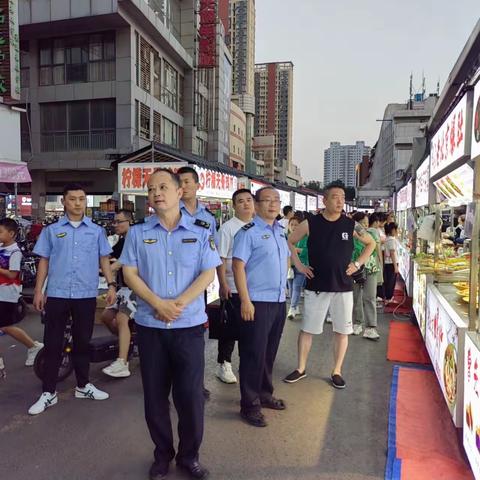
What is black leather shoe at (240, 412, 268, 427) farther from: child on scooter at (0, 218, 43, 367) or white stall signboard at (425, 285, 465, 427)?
child on scooter at (0, 218, 43, 367)

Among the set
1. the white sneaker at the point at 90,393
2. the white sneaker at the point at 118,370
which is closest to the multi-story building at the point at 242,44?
the white sneaker at the point at 118,370

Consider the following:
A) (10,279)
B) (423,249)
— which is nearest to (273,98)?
(423,249)

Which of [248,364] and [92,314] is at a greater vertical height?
[92,314]

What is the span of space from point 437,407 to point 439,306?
94 cm

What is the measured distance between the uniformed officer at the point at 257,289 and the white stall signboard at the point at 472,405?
146cm

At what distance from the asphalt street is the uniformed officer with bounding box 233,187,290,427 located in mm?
325

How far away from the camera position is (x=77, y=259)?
388 cm

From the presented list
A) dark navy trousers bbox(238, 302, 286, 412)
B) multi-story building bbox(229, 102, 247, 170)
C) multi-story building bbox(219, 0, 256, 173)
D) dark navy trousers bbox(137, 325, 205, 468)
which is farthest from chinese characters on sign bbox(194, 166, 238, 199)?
multi-story building bbox(219, 0, 256, 173)

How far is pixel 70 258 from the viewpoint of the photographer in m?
3.86

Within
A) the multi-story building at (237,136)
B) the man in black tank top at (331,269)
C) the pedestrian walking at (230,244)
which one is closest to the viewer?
the pedestrian walking at (230,244)

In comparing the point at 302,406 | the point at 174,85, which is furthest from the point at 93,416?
the point at 174,85

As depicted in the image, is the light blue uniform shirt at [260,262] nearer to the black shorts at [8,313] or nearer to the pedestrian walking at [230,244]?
the pedestrian walking at [230,244]

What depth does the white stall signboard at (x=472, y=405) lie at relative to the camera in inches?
108

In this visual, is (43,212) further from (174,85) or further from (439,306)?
(439,306)
